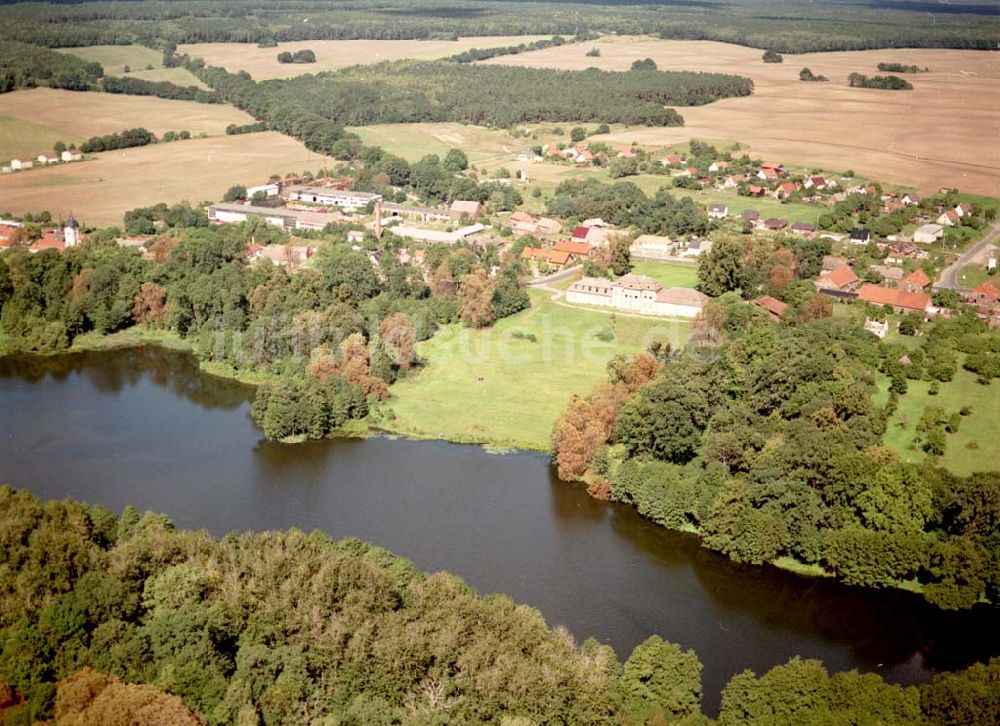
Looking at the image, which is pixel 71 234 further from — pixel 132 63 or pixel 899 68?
pixel 899 68

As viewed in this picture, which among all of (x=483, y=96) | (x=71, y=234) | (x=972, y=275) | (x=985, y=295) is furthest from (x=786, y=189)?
(x=71, y=234)

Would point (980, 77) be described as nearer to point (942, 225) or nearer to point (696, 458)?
point (942, 225)

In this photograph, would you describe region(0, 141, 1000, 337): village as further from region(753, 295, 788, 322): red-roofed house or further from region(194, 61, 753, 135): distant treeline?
region(194, 61, 753, 135): distant treeline

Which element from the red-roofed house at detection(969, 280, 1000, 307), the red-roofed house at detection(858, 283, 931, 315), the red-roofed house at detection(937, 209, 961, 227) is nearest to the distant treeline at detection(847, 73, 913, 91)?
the red-roofed house at detection(937, 209, 961, 227)

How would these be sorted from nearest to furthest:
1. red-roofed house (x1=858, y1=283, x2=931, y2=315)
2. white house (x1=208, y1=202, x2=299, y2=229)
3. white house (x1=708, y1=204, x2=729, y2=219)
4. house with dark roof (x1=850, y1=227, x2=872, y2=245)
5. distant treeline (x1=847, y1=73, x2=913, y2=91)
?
1. red-roofed house (x1=858, y1=283, x2=931, y2=315)
2. house with dark roof (x1=850, y1=227, x2=872, y2=245)
3. white house (x1=208, y1=202, x2=299, y2=229)
4. white house (x1=708, y1=204, x2=729, y2=219)
5. distant treeline (x1=847, y1=73, x2=913, y2=91)

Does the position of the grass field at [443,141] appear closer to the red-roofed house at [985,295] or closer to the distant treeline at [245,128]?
the distant treeline at [245,128]

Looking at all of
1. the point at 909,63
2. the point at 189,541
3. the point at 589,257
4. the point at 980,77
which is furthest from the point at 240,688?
the point at 909,63
